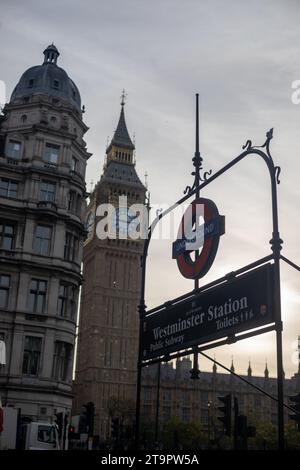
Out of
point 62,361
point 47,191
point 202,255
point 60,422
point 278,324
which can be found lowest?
point 60,422

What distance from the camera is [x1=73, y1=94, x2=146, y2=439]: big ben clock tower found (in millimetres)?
124375

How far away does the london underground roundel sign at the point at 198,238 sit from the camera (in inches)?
390

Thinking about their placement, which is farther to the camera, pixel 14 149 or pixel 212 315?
pixel 14 149

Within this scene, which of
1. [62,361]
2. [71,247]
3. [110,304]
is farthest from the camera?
[110,304]

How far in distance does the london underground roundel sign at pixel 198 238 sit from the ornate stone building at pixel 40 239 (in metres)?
30.0

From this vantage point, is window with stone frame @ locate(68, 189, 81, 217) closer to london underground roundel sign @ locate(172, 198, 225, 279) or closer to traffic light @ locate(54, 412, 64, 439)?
traffic light @ locate(54, 412, 64, 439)

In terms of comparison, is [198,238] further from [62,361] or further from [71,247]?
[71,247]

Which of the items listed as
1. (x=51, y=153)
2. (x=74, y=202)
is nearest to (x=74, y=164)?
(x=51, y=153)

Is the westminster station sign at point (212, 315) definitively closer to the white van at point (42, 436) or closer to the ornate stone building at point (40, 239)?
the white van at point (42, 436)

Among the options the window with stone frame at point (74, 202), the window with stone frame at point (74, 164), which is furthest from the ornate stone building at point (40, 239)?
the window with stone frame at point (74, 164)

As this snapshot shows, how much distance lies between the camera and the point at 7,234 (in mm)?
41531

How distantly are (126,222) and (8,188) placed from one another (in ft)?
314

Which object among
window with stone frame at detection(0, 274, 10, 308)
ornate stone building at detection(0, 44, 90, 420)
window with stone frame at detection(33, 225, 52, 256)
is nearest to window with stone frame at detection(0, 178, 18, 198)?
ornate stone building at detection(0, 44, 90, 420)

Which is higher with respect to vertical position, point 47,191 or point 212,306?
point 47,191
